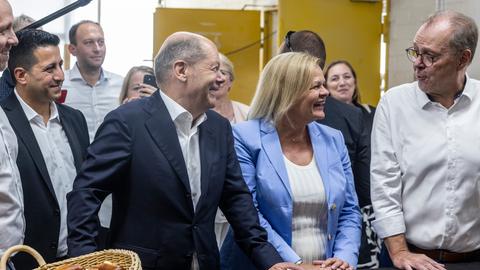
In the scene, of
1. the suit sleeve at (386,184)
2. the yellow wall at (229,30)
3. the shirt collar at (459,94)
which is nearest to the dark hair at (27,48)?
the suit sleeve at (386,184)

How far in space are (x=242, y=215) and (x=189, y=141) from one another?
12.6 inches

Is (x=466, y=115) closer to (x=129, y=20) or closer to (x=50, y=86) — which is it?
(x=50, y=86)

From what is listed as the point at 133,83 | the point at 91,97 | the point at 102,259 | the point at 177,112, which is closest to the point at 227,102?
the point at 133,83

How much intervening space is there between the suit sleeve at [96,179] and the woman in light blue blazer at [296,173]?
0.53 metres

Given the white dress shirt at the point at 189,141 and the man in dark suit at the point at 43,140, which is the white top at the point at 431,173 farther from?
the man in dark suit at the point at 43,140

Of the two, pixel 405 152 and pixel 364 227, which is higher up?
pixel 405 152

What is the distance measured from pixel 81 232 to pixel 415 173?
1.18 m

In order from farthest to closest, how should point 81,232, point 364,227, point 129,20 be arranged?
point 129,20 < point 364,227 < point 81,232

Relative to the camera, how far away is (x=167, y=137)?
2.47 m

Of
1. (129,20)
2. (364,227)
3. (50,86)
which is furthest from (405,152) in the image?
(129,20)

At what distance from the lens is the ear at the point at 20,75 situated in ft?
10.1

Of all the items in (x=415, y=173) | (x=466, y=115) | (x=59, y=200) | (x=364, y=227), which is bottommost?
(x=364, y=227)

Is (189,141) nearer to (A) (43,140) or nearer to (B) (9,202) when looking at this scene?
(B) (9,202)

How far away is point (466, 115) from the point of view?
2.69m
